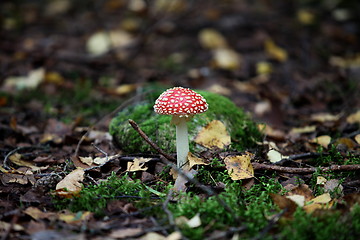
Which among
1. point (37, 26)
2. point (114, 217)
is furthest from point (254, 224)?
point (37, 26)

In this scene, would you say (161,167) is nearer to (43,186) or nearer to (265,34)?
(43,186)

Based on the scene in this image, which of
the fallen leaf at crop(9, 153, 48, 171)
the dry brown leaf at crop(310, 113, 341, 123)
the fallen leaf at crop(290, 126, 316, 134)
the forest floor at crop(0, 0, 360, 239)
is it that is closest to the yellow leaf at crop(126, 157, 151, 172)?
the forest floor at crop(0, 0, 360, 239)

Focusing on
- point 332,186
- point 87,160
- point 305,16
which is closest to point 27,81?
point 87,160

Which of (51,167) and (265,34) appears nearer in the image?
(51,167)

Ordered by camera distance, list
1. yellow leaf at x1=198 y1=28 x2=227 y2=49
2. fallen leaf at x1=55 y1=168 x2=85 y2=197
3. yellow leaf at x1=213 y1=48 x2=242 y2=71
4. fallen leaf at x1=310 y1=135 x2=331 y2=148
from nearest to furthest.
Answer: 1. fallen leaf at x1=55 y1=168 x2=85 y2=197
2. fallen leaf at x1=310 y1=135 x2=331 y2=148
3. yellow leaf at x1=213 y1=48 x2=242 y2=71
4. yellow leaf at x1=198 y1=28 x2=227 y2=49

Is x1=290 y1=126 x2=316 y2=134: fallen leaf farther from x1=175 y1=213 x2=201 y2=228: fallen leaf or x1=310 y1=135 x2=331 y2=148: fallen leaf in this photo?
x1=175 y1=213 x2=201 y2=228: fallen leaf

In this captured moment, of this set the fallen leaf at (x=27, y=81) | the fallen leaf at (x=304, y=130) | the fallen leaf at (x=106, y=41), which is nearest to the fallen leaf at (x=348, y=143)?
the fallen leaf at (x=304, y=130)

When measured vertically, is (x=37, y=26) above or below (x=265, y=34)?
above
